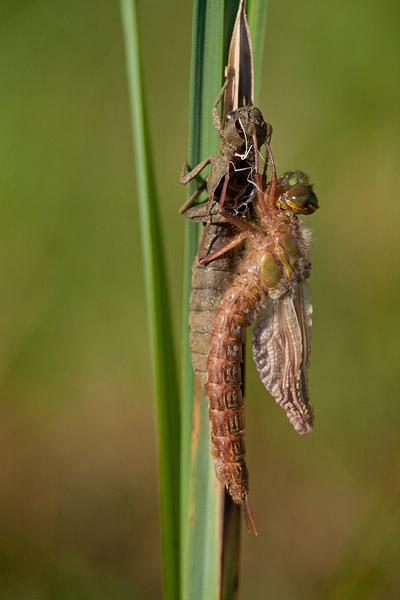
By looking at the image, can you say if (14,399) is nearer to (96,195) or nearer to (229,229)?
(96,195)

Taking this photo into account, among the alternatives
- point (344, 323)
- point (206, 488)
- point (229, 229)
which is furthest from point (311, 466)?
point (229, 229)

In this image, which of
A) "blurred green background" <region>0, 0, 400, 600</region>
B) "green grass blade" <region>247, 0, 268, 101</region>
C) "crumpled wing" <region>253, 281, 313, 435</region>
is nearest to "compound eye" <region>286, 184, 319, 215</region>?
"crumpled wing" <region>253, 281, 313, 435</region>

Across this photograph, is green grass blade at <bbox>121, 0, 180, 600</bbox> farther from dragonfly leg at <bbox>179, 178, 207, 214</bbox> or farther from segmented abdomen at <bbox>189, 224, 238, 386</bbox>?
dragonfly leg at <bbox>179, 178, 207, 214</bbox>

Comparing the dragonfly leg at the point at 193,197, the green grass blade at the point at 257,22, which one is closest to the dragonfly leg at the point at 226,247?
the dragonfly leg at the point at 193,197

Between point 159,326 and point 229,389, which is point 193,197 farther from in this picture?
point 229,389

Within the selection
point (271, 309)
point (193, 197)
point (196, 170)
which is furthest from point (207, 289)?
point (196, 170)

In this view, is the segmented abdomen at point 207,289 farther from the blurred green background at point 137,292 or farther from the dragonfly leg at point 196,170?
the blurred green background at point 137,292
